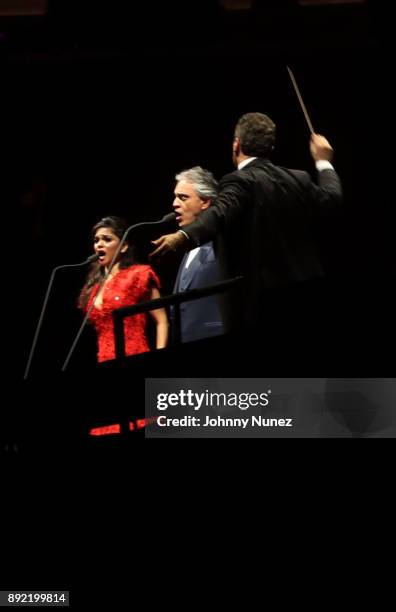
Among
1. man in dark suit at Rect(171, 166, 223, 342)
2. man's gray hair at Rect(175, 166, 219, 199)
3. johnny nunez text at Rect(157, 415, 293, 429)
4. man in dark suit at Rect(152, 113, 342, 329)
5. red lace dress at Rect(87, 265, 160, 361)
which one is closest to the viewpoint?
johnny nunez text at Rect(157, 415, 293, 429)

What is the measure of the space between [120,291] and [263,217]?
3.21 feet

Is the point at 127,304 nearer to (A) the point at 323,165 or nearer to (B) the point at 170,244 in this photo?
(A) the point at 323,165

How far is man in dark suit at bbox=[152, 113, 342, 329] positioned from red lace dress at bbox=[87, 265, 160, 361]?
0.83 m

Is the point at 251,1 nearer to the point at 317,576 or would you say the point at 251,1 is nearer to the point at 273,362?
the point at 273,362

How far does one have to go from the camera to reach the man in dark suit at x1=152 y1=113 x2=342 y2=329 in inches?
138

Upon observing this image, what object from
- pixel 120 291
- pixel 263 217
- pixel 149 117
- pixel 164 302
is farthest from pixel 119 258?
pixel 149 117

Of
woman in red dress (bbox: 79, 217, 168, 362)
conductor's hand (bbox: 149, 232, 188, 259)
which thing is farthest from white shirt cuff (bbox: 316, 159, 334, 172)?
woman in red dress (bbox: 79, 217, 168, 362)

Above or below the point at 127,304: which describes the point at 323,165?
above

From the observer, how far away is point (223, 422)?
A: 314 centimetres

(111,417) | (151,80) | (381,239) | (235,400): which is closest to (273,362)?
(235,400)

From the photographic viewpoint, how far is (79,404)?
10.5 ft

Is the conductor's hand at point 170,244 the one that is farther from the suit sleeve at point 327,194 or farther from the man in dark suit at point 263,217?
the suit sleeve at point 327,194

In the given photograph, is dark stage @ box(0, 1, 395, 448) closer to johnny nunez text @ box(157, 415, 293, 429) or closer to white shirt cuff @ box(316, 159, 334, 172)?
white shirt cuff @ box(316, 159, 334, 172)

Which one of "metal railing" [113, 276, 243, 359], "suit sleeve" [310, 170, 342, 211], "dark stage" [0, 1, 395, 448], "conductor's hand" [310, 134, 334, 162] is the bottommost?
"metal railing" [113, 276, 243, 359]
